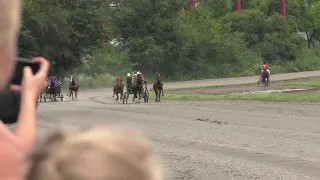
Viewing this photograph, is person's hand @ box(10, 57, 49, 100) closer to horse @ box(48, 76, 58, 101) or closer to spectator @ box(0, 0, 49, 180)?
spectator @ box(0, 0, 49, 180)

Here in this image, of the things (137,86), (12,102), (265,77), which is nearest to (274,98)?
(137,86)

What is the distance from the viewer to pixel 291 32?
77.6 meters

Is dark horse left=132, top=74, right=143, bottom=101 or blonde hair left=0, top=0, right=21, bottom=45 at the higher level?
blonde hair left=0, top=0, right=21, bottom=45

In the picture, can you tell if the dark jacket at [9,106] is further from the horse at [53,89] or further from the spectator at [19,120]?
the horse at [53,89]

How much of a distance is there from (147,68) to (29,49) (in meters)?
17.1

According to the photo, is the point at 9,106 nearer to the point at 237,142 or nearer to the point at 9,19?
the point at 9,19

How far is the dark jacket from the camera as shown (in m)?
2.06

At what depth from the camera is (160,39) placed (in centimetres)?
6531

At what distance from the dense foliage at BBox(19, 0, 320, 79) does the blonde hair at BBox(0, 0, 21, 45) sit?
45536 millimetres

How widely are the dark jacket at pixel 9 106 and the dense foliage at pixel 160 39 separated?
45118 millimetres

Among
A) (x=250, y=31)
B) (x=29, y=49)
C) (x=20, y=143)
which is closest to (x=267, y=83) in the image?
(x=29, y=49)

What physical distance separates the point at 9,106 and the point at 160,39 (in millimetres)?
63408

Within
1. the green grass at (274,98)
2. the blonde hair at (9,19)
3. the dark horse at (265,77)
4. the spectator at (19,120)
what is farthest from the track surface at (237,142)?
the dark horse at (265,77)

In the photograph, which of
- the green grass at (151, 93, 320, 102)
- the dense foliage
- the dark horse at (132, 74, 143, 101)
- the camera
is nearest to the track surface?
the camera
